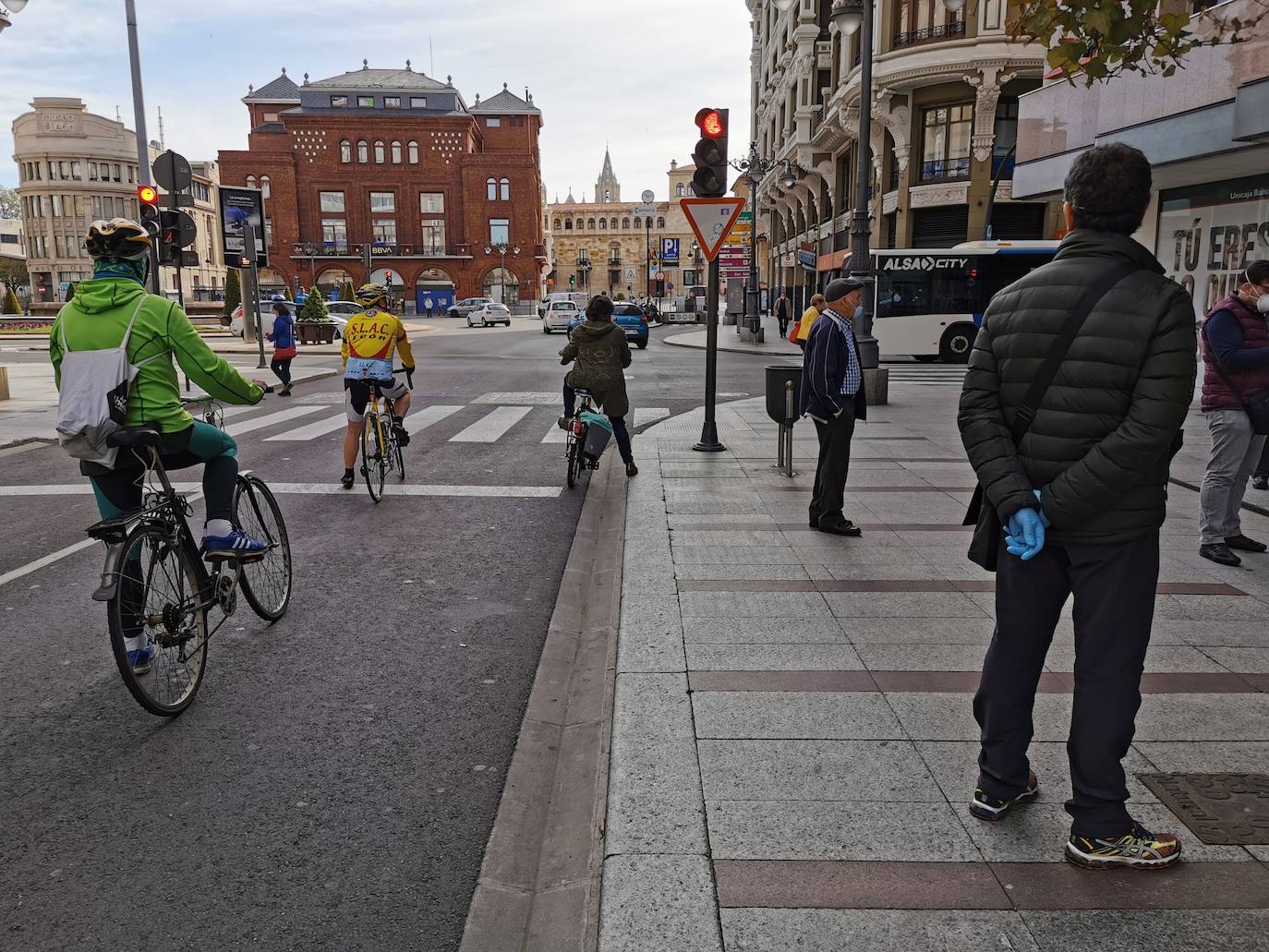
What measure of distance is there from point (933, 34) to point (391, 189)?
5323 cm

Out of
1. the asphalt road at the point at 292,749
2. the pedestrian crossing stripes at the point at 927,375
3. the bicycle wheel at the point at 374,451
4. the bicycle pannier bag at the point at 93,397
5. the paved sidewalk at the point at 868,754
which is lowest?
the asphalt road at the point at 292,749

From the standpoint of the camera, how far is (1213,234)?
14.3 meters

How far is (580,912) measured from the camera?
2.73m

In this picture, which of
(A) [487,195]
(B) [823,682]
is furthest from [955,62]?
(A) [487,195]

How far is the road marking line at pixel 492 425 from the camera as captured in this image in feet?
39.7

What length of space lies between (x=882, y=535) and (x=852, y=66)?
104 ft

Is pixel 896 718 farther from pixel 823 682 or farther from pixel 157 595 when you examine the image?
pixel 157 595

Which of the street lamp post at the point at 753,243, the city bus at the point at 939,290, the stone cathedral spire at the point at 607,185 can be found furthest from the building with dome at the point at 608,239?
the city bus at the point at 939,290

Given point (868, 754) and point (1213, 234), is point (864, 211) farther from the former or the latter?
point (868, 754)

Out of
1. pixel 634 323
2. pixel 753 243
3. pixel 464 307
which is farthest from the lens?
pixel 464 307

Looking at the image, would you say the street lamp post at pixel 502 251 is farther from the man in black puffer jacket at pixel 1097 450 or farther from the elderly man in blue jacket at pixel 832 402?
the man in black puffer jacket at pixel 1097 450

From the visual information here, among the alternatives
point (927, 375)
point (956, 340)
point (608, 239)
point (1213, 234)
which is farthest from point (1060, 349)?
point (608, 239)

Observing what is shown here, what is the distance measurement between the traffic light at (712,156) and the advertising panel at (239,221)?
16966 mm

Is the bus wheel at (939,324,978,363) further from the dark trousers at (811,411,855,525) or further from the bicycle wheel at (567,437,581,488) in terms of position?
the dark trousers at (811,411,855,525)
